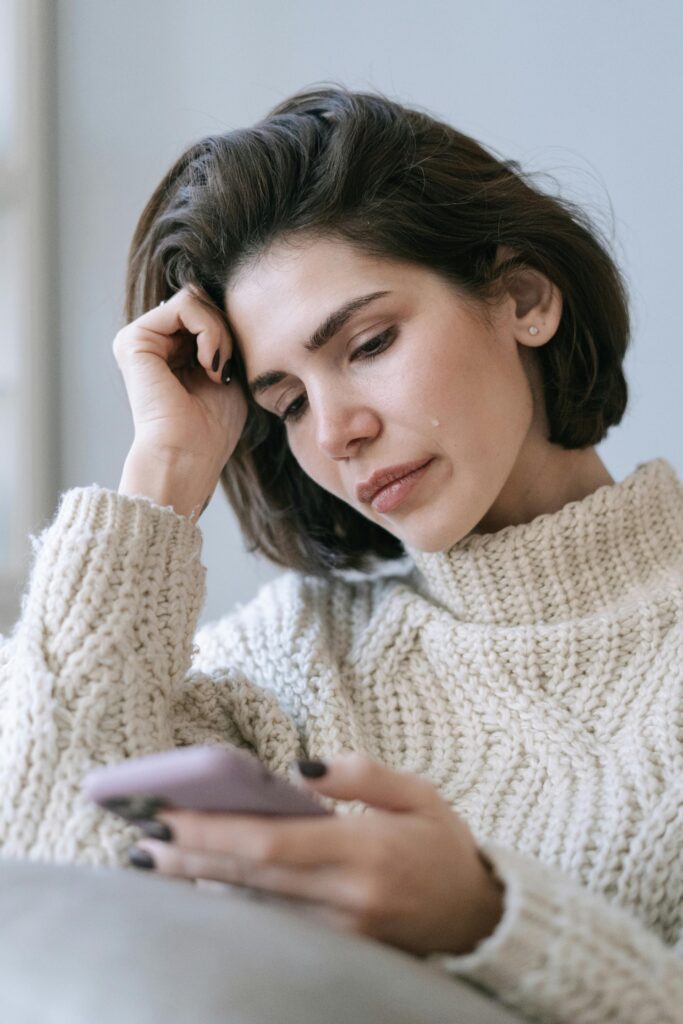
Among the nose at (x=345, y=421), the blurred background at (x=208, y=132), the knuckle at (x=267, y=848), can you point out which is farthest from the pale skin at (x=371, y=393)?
the blurred background at (x=208, y=132)

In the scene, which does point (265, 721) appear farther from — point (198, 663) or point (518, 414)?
point (518, 414)

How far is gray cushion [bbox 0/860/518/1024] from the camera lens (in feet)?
1.82

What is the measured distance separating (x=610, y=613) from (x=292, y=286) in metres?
0.49

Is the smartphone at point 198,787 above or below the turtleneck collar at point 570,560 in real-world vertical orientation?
below

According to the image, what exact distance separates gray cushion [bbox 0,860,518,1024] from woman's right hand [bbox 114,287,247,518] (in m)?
0.67

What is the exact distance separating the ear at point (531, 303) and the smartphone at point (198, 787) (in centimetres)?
74

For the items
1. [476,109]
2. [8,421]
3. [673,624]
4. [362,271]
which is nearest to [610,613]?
[673,624]

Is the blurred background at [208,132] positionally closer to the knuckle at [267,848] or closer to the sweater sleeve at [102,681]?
the sweater sleeve at [102,681]

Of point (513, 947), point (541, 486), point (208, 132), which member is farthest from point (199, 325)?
point (208, 132)

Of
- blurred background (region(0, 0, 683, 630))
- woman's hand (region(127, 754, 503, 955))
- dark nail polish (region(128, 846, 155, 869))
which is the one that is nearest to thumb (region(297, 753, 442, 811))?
woman's hand (region(127, 754, 503, 955))

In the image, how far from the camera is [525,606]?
1.25 m

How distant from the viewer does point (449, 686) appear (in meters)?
1.24

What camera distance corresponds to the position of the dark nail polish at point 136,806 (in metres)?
0.71

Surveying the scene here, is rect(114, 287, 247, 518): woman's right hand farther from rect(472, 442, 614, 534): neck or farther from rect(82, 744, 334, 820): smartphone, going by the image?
rect(82, 744, 334, 820): smartphone
